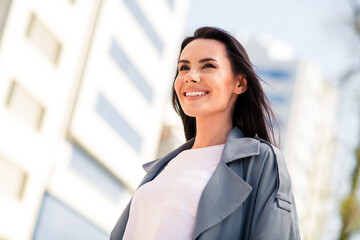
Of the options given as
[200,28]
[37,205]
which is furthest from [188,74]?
[37,205]

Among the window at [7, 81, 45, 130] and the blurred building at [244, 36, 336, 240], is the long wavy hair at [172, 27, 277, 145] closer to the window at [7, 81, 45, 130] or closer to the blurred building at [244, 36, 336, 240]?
the window at [7, 81, 45, 130]

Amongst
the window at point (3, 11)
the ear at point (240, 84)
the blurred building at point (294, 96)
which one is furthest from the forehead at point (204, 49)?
the blurred building at point (294, 96)

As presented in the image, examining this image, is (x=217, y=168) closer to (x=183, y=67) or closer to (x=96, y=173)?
(x=183, y=67)

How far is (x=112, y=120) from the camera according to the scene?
85.6ft

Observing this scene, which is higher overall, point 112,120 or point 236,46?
point 112,120

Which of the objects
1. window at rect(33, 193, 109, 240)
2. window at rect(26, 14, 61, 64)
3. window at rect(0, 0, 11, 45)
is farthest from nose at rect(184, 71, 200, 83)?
window at rect(33, 193, 109, 240)

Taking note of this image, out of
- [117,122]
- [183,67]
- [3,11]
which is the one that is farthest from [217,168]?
[117,122]

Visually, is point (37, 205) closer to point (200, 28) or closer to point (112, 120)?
point (112, 120)

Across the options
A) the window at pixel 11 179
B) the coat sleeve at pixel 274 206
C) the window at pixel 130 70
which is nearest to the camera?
the coat sleeve at pixel 274 206

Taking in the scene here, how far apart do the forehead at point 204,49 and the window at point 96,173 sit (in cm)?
2068

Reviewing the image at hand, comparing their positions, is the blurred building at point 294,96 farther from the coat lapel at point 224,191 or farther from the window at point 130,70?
the coat lapel at point 224,191

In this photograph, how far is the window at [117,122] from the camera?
81.2 feet

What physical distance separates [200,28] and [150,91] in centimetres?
2768

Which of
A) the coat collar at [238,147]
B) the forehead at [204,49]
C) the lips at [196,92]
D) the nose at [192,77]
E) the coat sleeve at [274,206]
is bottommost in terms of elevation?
the coat sleeve at [274,206]
